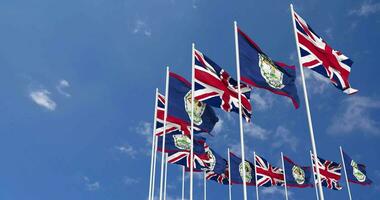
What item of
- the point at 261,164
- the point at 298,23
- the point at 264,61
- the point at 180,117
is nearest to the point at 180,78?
the point at 180,117

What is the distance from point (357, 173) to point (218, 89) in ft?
83.8

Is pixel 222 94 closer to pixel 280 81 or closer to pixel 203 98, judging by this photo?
pixel 203 98

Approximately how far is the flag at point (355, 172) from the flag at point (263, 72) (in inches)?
934

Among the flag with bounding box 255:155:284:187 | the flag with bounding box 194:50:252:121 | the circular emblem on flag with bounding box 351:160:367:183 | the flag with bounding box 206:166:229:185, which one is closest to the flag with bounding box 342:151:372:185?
the circular emblem on flag with bounding box 351:160:367:183

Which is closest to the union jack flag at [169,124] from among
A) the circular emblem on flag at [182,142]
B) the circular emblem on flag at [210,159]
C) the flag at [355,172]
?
the circular emblem on flag at [182,142]

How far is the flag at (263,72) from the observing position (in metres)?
15.4

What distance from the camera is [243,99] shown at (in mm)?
17844

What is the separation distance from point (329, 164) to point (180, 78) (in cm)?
1941

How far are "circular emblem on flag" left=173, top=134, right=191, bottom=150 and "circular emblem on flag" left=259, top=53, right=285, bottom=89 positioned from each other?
29.7 ft

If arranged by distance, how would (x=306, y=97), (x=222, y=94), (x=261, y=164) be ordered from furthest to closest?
(x=261, y=164)
(x=222, y=94)
(x=306, y=97)

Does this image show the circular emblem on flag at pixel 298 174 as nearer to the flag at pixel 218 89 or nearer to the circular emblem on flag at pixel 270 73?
the flag at pixel 218 89

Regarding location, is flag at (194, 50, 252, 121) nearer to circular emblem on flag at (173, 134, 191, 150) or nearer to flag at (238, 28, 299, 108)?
flag at (238, 28, 299, 108)

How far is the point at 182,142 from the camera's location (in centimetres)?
2355

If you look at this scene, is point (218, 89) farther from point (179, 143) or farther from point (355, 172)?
point (355, 172)
